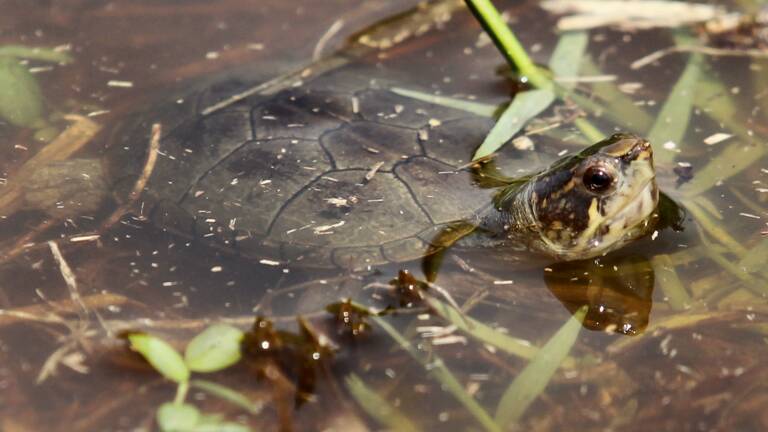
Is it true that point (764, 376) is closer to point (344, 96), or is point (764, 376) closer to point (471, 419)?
point (471, 419)

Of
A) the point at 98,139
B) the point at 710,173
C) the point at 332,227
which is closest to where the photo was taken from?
the point at 332,227

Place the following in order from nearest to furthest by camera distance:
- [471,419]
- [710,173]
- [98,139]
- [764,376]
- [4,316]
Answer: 1. [471,419]
2. [764,376]
3. [4,316]
4. [710,173]
5. [98,139]

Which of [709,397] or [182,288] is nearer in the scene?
[709,397]

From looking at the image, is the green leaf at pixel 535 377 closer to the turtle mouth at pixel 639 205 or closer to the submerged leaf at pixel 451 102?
the turtle mouth at pixel 639 205

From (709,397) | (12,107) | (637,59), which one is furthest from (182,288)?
(637,59)

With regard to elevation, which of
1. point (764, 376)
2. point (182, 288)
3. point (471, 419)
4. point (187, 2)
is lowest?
point (764, 376)

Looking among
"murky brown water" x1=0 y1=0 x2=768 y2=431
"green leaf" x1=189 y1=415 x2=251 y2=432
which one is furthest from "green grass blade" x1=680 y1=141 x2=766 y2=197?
"green leaf" x1=189 y1=415 x2=251 y2=432

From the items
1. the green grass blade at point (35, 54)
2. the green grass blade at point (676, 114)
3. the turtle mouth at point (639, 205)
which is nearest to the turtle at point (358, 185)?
the turtle mouth at point (639, 205)
